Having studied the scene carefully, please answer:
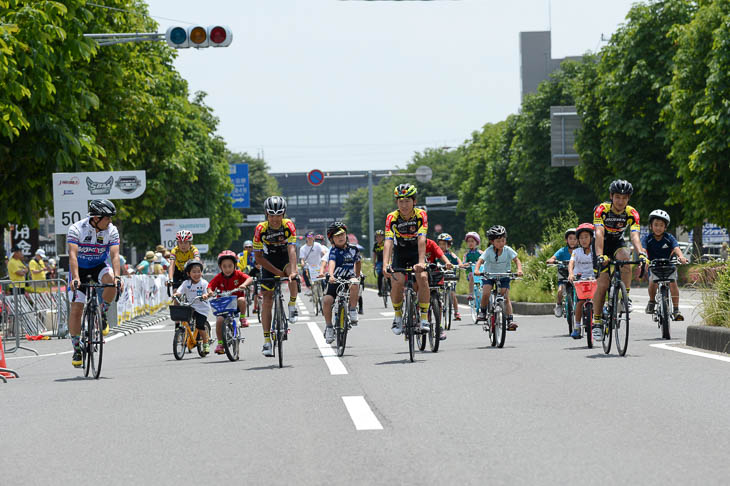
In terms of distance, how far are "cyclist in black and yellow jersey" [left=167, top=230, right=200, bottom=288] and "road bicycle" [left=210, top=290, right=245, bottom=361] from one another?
94.4 inches

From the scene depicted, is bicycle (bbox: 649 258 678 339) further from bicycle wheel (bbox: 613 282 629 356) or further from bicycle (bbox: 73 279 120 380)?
bicycle (bbox: 73 279 120 380)

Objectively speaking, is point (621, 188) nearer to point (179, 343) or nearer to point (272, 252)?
point (272, 252)

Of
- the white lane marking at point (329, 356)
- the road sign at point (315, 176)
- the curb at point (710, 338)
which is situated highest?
the road sign at point (315, 176)

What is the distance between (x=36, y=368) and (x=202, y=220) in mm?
37712

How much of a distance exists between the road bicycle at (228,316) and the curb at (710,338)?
5450 millimetres

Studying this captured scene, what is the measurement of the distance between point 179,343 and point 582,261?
559cm

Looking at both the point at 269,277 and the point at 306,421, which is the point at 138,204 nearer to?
the point at 269,277

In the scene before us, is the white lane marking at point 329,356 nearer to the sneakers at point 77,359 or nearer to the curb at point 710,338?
the sneakers at point 77,359

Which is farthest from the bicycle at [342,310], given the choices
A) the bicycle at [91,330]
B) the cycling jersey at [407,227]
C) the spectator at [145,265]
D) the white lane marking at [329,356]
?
the spectator at [145,265]

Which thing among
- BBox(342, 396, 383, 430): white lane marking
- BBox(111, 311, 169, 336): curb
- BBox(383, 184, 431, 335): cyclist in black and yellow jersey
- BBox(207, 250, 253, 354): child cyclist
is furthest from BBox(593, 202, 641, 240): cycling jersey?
BBox(111, 311, 169, 336): curb

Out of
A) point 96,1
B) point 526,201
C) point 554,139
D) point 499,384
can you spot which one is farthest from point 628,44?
point 499,384

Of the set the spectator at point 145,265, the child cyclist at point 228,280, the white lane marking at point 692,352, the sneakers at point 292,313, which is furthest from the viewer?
the spectator at point 145,265

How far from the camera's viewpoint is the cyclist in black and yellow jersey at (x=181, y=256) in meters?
15.8

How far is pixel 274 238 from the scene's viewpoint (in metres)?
12.4
